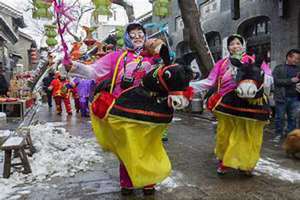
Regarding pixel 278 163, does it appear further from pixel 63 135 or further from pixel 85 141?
pixel 63 135

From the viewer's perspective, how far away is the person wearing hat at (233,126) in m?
5.09

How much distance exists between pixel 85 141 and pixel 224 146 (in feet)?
11.8

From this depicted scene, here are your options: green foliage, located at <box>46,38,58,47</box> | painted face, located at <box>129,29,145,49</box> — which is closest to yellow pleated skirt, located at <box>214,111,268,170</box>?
painted face, located at <box>129,29,145,49</box>

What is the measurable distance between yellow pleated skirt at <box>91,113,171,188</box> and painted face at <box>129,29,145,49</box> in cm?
90

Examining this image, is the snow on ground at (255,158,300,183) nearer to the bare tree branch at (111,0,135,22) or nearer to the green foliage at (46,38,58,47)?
the green foliage at (46,38,58,47)

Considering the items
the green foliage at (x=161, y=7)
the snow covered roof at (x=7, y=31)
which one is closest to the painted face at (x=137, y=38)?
the green foliage at (x=161, y=7)

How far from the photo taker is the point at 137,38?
462 cm

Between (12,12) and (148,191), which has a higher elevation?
(12,12)

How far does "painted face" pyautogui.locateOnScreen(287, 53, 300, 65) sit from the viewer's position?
307 inches

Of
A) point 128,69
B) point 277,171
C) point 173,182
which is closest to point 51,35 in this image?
point 128,69

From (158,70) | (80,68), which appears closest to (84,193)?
(80,68)

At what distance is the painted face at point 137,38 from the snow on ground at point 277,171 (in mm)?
2434

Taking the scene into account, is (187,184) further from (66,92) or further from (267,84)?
(66,92)

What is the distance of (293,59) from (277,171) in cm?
301
